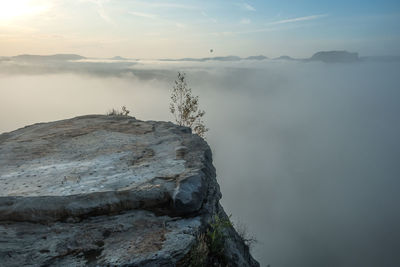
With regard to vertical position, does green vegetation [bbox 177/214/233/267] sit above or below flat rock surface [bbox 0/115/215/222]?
below

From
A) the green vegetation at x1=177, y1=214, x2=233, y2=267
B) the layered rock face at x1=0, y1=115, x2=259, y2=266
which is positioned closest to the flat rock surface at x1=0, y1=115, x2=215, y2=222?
the layered rock face at x1=0, y1=115, x2=259, y2=266

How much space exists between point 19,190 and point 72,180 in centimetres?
132

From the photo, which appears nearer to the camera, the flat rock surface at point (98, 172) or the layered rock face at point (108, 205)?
the layered rock face at point (108, 205)

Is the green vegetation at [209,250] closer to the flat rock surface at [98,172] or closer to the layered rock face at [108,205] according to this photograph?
the layered rock face at [108,205]

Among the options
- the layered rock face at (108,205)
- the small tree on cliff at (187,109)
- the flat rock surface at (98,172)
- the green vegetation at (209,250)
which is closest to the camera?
the layered rock face at (108,205)

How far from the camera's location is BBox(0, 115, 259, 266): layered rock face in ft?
19.9

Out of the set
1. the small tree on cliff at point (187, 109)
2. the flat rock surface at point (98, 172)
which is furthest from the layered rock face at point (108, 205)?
the small tree on cliff at point (187, 109)

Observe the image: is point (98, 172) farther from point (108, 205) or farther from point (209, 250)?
point (209, 250)

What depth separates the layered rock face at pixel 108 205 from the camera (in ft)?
19.9

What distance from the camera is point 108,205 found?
7.33m

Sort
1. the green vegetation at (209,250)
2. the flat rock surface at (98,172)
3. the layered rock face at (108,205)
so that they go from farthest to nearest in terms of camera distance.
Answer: the flat rock surface at (98,172)
the green vegetation at (209,250)
the layered rock face at (108,205)

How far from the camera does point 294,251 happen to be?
5723 inches

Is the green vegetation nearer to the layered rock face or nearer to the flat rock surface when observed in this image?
the layered rock face

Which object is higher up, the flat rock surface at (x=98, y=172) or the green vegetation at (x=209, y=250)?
the flat rock surface at (x=98, y=172)
